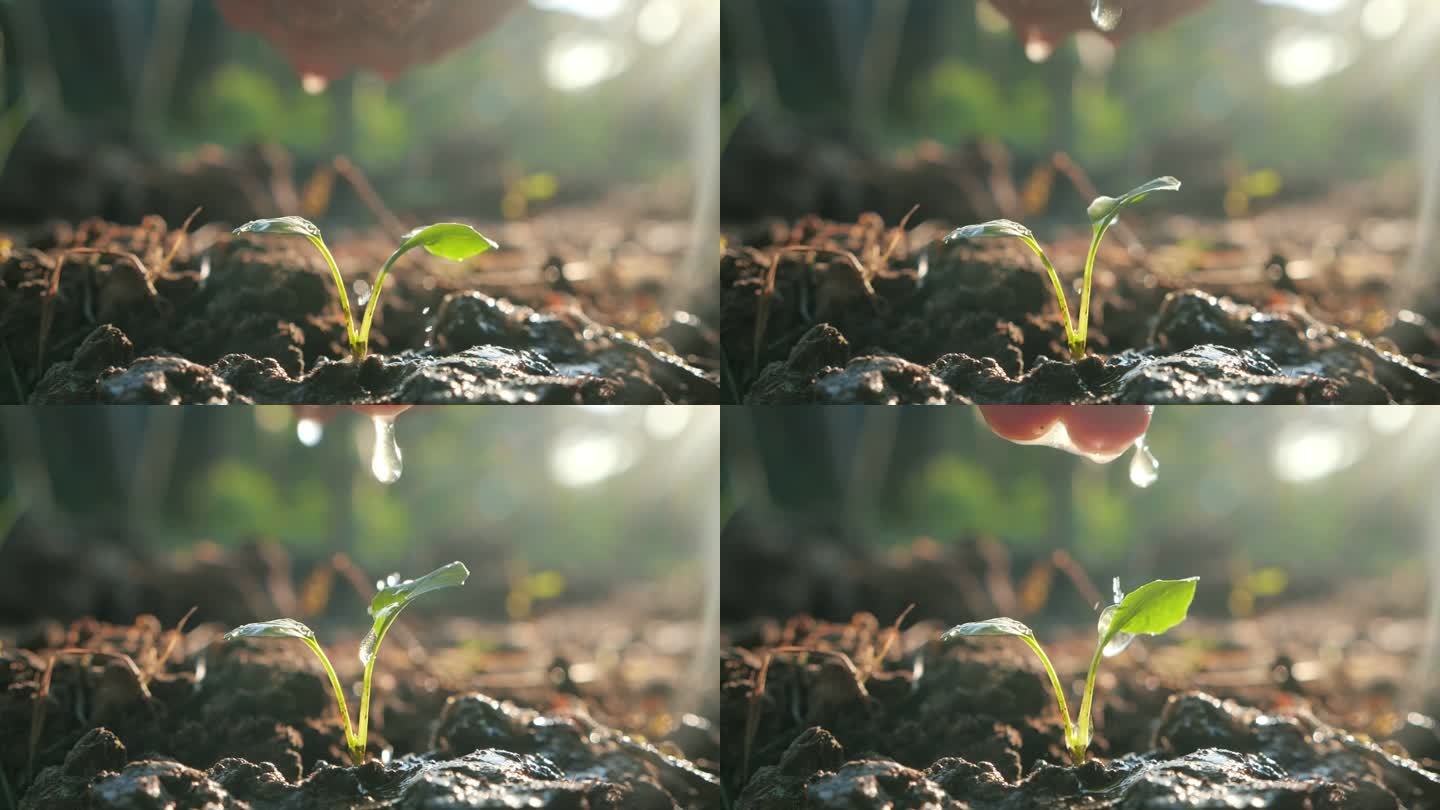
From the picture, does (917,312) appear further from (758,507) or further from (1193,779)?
(1193,779)

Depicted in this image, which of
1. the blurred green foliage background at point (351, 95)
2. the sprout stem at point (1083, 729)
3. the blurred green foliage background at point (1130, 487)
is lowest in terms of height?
the sprout stem at point (1083, 729)

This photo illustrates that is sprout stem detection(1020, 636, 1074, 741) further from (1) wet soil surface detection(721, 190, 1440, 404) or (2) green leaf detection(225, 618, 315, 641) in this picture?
(2) green leaf detection(225, 618, 315, 641)

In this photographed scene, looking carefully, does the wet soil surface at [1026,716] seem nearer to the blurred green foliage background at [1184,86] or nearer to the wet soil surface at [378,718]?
the wet soil surface at [378,718]

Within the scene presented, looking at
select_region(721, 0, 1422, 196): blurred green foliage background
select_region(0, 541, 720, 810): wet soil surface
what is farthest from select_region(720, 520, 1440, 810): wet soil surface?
select_region(721, 0, 1422, 196): blurred green foliage background

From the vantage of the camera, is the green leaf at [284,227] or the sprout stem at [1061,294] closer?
the green leaf at [284,227]

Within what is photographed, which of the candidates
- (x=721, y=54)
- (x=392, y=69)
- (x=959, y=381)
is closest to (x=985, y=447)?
(x=959, y=381)

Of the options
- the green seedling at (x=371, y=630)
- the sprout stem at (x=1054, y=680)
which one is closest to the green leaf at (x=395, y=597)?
the green seedling at (x=371, y=630)

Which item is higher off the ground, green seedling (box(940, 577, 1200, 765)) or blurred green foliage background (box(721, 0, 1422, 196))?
blurred green foliage background (box(721, 0, 1422, 196))
